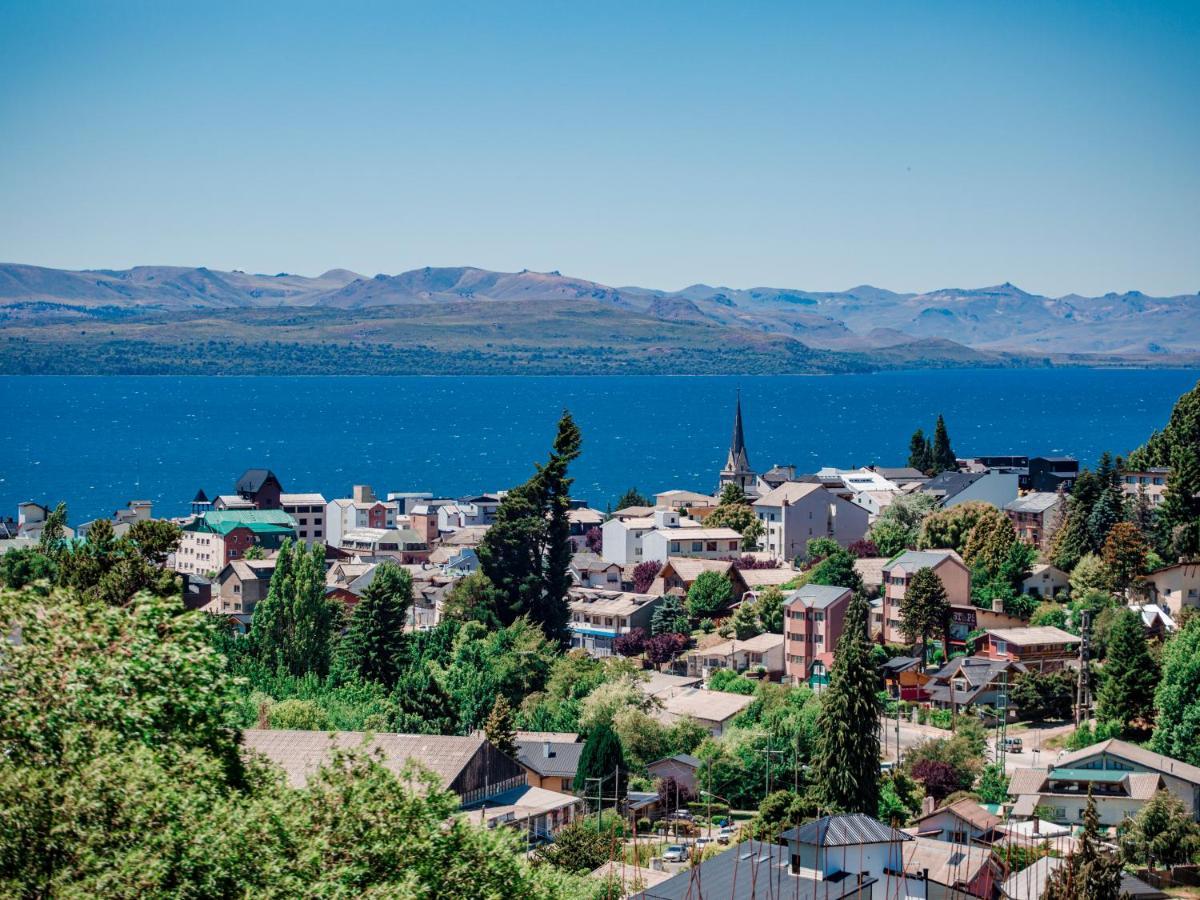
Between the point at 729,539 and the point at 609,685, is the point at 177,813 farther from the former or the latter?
the point at 729,539

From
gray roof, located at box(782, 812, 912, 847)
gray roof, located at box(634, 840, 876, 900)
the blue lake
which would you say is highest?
gray roof, located at box(782, 812, 912, 847)

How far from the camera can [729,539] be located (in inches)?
2238

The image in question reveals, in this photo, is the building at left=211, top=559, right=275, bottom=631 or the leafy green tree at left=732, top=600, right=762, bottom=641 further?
the building at left=211, top=559, right=275, bottom=631

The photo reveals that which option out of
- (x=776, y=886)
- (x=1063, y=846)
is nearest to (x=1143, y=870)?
(x=1063, y=846)

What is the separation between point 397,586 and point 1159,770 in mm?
21528

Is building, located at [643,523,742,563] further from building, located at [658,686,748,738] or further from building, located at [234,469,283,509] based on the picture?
building, located at [234,469,283,509]

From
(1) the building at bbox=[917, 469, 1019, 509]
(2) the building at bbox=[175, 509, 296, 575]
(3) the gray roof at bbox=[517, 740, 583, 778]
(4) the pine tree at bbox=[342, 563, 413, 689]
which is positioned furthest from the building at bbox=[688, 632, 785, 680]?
(2) the building at bbox=[175, 509, 296, 575]

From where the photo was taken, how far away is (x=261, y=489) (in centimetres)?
7031

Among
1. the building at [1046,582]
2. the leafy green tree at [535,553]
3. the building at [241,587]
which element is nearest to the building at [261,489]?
the building at [241,587]

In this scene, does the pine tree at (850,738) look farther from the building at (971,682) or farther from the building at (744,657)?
the building at (744,657)

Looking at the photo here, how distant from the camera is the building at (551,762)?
99.9 feet

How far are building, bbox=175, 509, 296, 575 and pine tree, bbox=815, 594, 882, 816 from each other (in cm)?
→ 3321

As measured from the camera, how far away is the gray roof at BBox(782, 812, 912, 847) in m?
20.9

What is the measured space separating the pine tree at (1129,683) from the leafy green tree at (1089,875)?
535 inches
